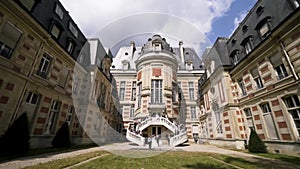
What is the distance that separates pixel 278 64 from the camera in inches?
342

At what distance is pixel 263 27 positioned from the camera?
970 cm

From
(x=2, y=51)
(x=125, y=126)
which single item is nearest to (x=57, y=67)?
(x=2, y=51)

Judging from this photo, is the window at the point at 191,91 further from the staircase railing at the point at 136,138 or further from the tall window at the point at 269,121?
the tall window at the point at 269,121

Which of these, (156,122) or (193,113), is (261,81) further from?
(193,113)

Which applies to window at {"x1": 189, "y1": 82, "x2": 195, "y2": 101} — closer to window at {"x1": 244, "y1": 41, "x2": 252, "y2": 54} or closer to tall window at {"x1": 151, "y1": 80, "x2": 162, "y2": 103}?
tall window at {"x1": 151, "y1": 80, "x2": 162, "y2": 103}

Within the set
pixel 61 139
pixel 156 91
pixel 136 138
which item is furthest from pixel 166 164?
pixel 156 91

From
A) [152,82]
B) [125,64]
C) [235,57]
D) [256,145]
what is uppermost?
[125,64]

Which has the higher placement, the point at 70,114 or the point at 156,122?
the point at 70,114

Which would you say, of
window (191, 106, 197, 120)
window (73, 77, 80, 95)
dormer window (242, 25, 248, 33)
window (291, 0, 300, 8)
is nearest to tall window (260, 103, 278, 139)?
window (291, 0, 300, 8)

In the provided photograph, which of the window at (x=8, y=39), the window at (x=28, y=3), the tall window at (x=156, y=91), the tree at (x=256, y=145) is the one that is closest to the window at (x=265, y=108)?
the tree at (x=256, y=145)

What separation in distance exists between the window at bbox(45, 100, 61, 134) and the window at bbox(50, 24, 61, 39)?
478cm

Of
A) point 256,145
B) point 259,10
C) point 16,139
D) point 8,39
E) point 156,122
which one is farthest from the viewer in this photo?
point 156,122

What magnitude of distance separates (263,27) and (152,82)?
38.1 ft

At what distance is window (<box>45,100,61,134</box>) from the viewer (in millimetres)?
10059
